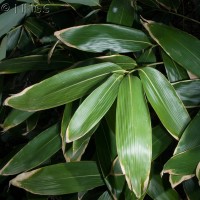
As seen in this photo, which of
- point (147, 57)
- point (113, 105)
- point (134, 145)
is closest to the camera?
point (134, 145)

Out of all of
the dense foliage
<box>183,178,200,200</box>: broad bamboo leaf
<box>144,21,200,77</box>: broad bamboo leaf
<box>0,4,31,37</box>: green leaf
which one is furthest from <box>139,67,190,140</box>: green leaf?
<box>0,4,31,37</box>: green leaf

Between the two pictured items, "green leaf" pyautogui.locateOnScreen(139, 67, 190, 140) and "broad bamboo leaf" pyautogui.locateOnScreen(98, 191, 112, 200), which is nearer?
"green leaf" pyautogui.locateOnScreen(139, 67, 190, 140)

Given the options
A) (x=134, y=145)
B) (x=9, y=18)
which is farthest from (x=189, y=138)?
(x=9, y=18)

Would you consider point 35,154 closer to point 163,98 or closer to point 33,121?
point 33,121

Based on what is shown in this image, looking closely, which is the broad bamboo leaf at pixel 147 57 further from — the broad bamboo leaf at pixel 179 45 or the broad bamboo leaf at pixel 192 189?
the broad bamboo leaf at pixel 192 189

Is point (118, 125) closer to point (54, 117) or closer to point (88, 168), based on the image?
point (88, 168)

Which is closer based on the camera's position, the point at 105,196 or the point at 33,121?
the point at 105,196

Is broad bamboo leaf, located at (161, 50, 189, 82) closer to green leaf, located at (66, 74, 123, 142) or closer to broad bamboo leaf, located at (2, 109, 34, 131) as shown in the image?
green leaf, located at (66, 74, 123, 142)

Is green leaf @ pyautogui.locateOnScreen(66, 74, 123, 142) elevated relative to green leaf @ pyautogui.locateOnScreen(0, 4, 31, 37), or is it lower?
lower
